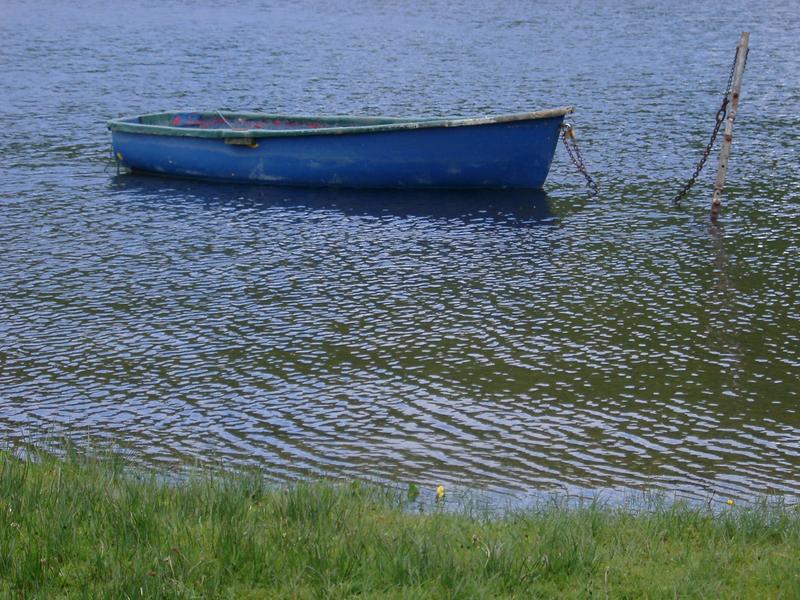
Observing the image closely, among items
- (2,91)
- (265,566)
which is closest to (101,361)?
(265,566)

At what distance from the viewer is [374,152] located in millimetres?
22156

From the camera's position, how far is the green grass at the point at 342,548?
257 inches

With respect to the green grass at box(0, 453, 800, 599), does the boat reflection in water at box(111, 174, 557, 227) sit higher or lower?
lower

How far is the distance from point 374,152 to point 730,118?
6.64 m

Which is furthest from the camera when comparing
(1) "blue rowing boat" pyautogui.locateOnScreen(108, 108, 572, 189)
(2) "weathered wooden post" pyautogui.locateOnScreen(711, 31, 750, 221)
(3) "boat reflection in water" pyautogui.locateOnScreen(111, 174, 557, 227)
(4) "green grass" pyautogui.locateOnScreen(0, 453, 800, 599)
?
(1) "blue rowing boat" pyautogui.locateOnScreen(108, 108, 572, 189)

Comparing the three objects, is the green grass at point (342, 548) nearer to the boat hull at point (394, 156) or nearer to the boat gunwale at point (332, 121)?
the boat gunwale at point (332, 121)

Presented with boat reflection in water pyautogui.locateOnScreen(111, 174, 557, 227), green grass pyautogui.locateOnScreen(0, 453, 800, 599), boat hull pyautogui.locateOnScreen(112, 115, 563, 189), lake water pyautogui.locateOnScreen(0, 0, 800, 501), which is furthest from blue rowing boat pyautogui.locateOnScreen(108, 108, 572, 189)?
green grass pyautogui.locateOnScreen(0, 453, 800, 599)

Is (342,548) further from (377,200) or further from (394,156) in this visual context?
(394,156)

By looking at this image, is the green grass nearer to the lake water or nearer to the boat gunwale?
the lake water

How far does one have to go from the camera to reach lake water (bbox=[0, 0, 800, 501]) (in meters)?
10.9

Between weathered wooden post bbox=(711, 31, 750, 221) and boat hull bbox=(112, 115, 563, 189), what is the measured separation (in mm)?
3045

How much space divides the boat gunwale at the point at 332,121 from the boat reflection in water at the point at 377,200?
1.10 metres

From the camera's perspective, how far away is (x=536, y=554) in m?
6.93

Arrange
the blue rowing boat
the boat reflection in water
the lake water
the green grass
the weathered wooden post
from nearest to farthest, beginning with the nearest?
the green grass → the lake water → the weathered wooden post → the boat reflection in water → the blue rowing boat
